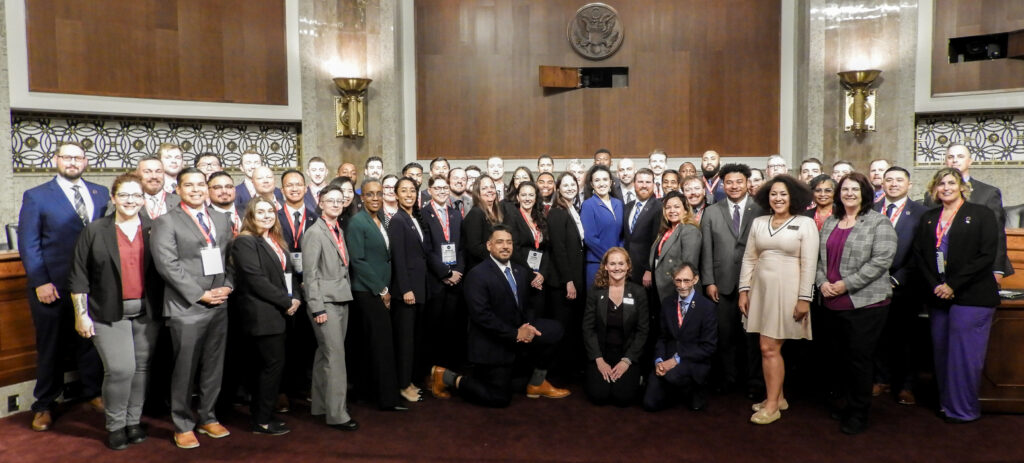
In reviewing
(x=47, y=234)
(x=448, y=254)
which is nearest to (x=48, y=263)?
(x=47, y=234)

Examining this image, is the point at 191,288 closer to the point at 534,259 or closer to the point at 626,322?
the point at 534,259

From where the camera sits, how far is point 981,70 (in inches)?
317

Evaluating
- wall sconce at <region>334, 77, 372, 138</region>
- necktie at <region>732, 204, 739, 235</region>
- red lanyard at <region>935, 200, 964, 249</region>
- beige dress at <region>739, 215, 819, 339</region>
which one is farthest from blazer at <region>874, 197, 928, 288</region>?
wall sconce at <region>334, 77, 372, 138</region>

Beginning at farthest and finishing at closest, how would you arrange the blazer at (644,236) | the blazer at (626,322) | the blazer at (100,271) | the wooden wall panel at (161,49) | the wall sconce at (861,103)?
the wall sconce at (861,103) → the wooden wall panel at (161,49) → the blazer at (644,236) → the blazer at (626,322) → the blazer at (100,271)

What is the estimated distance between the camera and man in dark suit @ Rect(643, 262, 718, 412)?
479cm

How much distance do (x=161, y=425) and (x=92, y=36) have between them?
4788mm

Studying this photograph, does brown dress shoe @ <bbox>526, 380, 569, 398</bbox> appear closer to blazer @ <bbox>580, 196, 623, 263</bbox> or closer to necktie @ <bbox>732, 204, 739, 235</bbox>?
blazer @ <bbox>580, 196, 623, 263</bbox>

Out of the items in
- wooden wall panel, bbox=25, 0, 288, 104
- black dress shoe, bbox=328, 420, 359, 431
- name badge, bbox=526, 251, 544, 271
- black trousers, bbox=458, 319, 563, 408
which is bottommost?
black dress shoe, bbox=328, 420, 359, 431

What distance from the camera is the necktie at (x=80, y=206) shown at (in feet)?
14.9

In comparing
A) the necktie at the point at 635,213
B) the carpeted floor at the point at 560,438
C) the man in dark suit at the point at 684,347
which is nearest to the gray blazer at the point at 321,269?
the carpeted floor at the point at 560,438

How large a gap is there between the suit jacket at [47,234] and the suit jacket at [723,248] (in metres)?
4.10

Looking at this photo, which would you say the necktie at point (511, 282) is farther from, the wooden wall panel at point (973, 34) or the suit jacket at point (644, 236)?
the wooden wall panel at point (973, 34)

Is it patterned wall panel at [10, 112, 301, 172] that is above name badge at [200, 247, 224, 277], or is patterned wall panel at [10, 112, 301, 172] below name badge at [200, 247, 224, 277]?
above

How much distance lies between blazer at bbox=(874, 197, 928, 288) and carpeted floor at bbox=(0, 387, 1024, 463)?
2.85ft
